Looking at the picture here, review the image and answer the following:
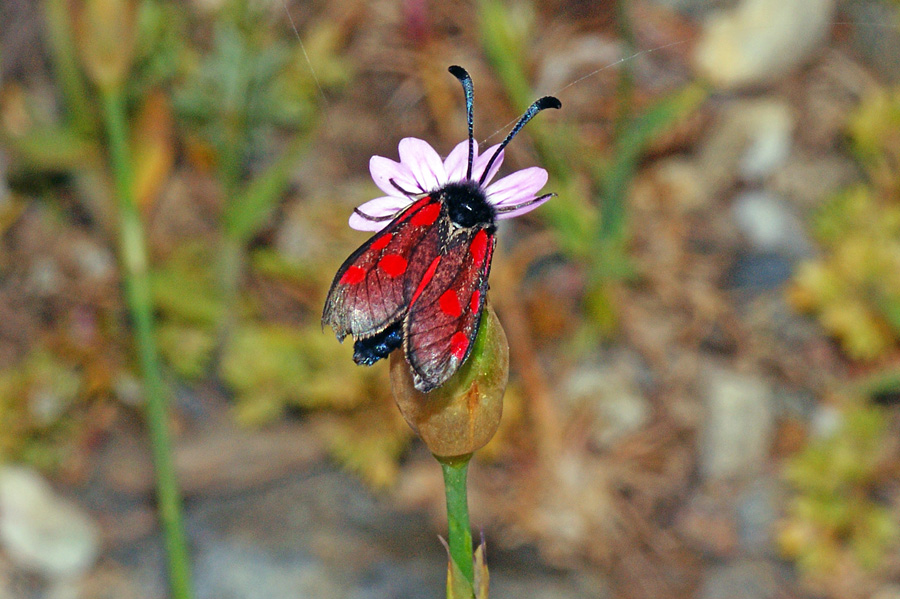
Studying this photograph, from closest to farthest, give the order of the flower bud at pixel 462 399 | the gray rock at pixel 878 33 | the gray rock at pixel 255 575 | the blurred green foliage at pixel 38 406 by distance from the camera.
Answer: the flower bud at pixel 462 399, the gray rock at pixel 255 575, the blurred green foliage at pixel 38 406, the gray rock at pixel 878 33

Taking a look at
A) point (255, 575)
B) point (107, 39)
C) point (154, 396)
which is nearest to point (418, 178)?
point (154, 396)

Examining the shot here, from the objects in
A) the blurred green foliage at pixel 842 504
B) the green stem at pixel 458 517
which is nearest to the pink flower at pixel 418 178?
the green stem at pixel 458 517

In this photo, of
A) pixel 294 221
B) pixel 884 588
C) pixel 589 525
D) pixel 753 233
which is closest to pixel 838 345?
pixel 753 233

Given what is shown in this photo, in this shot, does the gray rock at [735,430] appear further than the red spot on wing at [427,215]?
Yes

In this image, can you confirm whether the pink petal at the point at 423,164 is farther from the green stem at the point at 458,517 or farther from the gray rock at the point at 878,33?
the gray rock at the point at 878,33

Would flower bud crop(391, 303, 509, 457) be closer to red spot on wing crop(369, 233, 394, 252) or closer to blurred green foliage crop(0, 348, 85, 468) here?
red spot on wing crop(369, 233, 394, 252)

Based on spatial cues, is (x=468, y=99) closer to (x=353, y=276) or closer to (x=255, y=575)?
(x=353, y=276)
